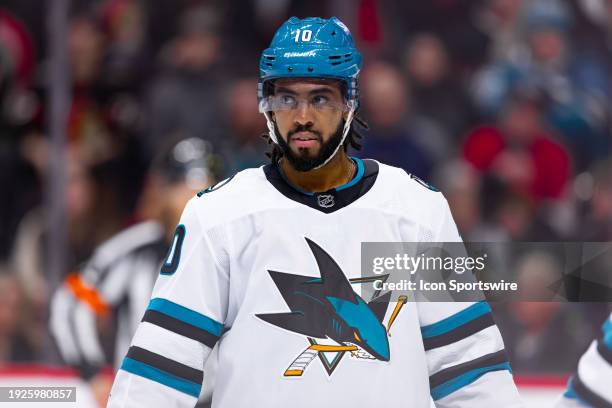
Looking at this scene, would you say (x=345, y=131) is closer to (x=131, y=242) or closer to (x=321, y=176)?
(x=321, y=176)

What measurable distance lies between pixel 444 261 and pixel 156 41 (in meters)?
2.69

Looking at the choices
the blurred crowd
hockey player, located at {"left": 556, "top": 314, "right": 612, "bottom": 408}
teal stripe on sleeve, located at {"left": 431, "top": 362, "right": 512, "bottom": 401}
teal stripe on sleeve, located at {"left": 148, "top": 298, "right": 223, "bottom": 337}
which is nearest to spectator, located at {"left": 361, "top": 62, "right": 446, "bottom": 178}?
the blurred crowd

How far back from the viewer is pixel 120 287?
357 centimetres

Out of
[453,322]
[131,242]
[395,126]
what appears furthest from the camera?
[395,126]

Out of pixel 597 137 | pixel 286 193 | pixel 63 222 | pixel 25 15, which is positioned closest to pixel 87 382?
pixel 63 222

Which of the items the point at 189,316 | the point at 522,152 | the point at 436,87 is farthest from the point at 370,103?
the point at 189,316

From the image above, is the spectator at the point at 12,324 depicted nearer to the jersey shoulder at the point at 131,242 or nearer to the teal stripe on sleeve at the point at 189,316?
the jersey shoulder at the point at 131,242

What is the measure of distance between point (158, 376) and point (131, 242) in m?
1.62

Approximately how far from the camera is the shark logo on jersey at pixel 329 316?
2219 millimetres

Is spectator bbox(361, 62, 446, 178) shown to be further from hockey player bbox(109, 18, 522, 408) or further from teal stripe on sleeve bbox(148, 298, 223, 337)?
teal stripe on sleeve bbox(148, 298, 223, 337)

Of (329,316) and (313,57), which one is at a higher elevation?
(313,57)

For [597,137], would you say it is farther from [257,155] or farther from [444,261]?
[444,261]

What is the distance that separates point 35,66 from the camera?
15.0 feet

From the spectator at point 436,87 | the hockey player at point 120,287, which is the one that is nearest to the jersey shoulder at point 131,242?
the hockey player at point 120,287
